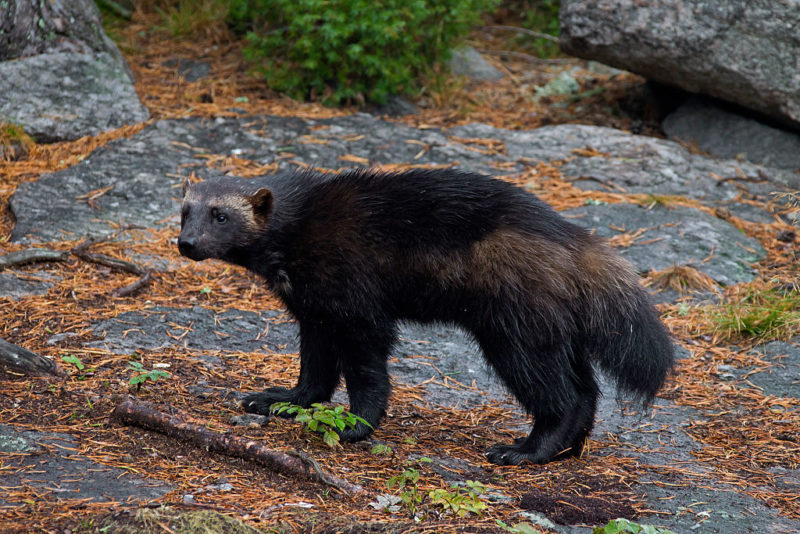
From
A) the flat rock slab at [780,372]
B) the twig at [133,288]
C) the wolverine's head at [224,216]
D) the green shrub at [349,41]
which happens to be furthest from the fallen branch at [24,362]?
the green shrub at [349,41]

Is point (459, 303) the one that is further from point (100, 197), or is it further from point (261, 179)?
point (100, 197)

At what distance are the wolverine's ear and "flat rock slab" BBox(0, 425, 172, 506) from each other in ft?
4.68

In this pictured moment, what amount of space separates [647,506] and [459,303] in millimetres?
1264

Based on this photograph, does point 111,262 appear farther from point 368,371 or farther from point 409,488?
point 409,488

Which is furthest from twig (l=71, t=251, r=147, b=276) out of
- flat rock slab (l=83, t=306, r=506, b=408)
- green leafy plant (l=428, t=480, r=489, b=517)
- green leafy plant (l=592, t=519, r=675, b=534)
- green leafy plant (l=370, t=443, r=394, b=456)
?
green leafy plant (l=592, t=519, r=675, b=534)

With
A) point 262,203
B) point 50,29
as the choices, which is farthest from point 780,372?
point 50,29

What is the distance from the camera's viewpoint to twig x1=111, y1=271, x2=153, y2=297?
555 centimetres

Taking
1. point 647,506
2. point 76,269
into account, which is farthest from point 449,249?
point 76,269

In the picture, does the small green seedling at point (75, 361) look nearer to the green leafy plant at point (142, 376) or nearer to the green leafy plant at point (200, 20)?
the green leafy plant at point (142, 376)

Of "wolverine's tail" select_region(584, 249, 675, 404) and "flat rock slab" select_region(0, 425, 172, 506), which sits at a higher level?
"wolverine's tail" select_region(584, 249, 675, 404)

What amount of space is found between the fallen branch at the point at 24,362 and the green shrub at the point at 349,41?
493 centimetres

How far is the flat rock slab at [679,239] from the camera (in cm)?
655

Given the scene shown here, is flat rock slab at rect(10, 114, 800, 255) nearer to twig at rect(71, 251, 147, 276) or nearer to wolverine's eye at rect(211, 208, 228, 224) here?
twig at rect(71, 251, 147, 276)

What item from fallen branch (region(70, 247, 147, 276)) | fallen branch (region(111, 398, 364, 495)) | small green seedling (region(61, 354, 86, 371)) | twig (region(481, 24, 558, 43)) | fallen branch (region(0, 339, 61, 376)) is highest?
twig (region(481, 24, 558, 43))
